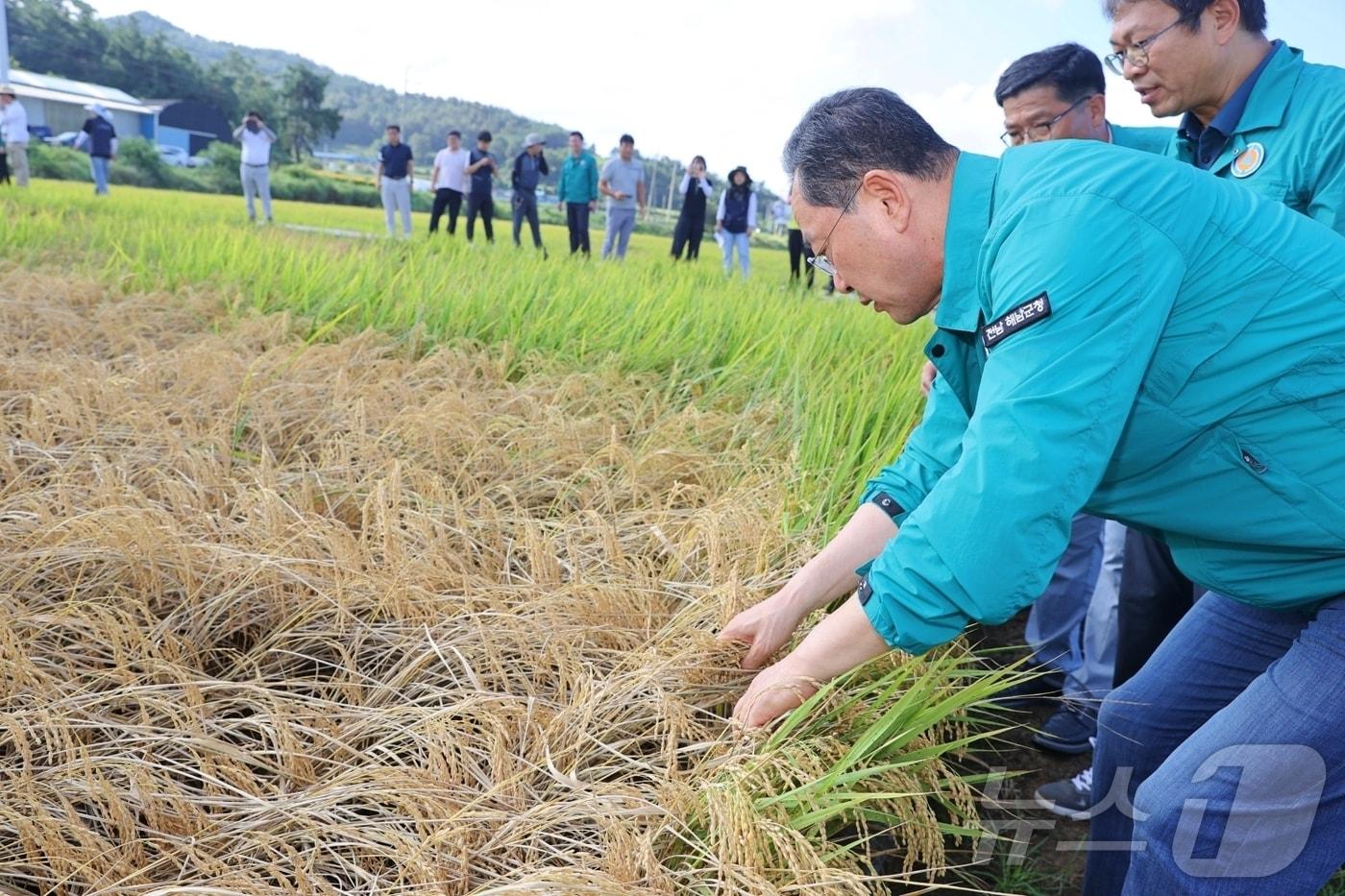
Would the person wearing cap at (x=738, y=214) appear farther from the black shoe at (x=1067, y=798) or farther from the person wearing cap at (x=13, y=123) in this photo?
the person wearing cap at (x=13, y=123)

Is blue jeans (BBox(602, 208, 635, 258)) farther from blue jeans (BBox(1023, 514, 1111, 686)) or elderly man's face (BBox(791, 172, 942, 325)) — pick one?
elderly man's face (BBox(791, 172, 942, 325))

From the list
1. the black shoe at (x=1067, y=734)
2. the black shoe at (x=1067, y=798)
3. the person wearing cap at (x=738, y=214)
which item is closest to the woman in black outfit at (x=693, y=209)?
the person wearing cap at (x=738, y=214)

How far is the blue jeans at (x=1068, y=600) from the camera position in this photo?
224 centimetres

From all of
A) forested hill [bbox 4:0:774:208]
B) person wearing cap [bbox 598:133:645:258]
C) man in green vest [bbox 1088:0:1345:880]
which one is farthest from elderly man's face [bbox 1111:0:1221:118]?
forested hill [bbox 4:0:774:208]

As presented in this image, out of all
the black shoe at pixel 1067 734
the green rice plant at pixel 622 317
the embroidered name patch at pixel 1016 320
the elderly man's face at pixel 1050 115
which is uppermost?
the elderly man's face at pixel 1050 115

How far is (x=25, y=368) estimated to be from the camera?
2.80 metres

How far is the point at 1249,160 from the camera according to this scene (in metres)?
1.72

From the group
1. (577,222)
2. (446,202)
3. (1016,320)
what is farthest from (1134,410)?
(446,202)

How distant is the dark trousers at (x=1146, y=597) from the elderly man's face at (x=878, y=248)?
3.52ft

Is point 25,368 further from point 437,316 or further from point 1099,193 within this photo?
point 1099,193

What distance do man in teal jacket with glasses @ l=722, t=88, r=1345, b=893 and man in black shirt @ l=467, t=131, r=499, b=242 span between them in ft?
27.1

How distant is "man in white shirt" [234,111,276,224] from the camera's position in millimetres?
9551

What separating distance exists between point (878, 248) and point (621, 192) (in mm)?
7352

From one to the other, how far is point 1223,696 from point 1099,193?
737mm
